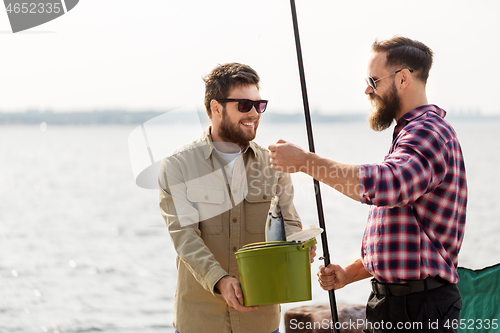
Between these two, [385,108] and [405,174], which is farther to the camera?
[385,108]

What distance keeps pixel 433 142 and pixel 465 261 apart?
1044 cm

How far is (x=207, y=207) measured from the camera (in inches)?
106

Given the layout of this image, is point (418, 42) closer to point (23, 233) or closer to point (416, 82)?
point (416, 82)

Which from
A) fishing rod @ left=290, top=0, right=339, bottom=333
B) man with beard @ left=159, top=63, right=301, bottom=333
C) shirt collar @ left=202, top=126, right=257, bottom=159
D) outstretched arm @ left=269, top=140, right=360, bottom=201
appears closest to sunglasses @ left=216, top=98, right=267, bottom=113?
man with beard @ left=159, top=63, right=301, bottom=333

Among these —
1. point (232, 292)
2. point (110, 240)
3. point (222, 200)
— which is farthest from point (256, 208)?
point (110, 240)

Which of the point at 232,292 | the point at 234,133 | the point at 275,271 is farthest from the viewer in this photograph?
the point at 234,133

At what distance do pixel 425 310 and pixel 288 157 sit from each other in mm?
900

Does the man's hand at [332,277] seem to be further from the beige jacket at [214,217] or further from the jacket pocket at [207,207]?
the jacket pocket at [207,207]

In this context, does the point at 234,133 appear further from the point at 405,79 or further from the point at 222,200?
the point at 405,79

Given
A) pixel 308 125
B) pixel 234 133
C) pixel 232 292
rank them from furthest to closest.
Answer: pixel 234 133, pixel 308 125, pixel 232 292

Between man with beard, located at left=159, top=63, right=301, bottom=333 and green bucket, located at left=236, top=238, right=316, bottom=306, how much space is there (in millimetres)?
289

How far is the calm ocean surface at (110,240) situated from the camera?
8.85m

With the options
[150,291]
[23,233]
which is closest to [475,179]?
[150,291]

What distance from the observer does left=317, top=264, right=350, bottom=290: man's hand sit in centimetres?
256
